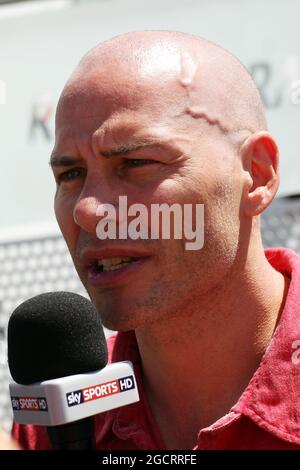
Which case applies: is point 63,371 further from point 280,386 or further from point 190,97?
point 190,97

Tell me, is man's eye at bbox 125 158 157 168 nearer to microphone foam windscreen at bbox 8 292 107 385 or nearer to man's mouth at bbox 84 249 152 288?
man's mouth at bbox 84 249 152 288

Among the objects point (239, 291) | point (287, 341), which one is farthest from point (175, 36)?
point (287, 341)

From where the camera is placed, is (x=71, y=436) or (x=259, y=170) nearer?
(x=71, y=436)

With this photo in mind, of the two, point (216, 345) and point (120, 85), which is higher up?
point (120, 85)

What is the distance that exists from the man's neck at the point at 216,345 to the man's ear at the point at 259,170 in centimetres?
12

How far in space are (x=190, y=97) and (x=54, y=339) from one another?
0.60m

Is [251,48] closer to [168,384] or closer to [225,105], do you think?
[225,105]

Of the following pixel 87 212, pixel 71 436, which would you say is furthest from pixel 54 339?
pixel 87 212

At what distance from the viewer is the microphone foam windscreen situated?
115 cm

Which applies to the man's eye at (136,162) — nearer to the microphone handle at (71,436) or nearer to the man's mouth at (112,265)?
the man's mouth at (112,265)

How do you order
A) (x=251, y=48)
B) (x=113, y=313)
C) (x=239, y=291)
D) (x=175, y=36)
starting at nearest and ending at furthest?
(x=113, y=313)
(x=239, y=291)
(x=175, y=36)
(x=251, y=48)

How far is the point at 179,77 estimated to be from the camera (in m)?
1.58

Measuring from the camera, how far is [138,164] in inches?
59.4

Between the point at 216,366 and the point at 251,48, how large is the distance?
1039 millimetres
